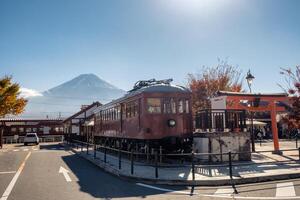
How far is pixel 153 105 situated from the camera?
660 inches

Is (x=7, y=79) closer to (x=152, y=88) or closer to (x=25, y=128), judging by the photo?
(x=152, y=88)

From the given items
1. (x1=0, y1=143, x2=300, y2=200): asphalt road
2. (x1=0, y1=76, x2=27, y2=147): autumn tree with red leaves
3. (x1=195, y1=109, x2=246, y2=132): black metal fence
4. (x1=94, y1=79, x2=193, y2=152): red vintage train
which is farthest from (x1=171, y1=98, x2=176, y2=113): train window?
(x1=0, y1=76, x2=27, y2=147): autumn tree with red leaves

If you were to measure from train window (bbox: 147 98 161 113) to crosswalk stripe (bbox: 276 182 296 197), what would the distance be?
7.69m

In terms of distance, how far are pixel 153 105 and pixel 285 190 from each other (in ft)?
28.2

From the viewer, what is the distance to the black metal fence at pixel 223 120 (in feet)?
55.3

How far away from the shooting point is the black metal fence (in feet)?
55.3

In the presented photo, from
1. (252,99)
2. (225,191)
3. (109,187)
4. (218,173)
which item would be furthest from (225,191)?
(252,99)

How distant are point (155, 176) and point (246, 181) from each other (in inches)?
117

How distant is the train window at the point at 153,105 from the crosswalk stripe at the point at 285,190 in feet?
25.2

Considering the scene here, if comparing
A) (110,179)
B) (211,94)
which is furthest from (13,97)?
(110,179)

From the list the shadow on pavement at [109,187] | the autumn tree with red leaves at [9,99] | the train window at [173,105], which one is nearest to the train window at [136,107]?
the train window at [173,105]

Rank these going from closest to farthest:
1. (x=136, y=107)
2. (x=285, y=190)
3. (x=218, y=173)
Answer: (x=285, y=190)
(x=218, y=173)
(x=136, y=107)

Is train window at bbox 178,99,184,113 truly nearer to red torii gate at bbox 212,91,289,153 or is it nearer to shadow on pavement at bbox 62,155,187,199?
red torii gate at bbox 212,91,289,153

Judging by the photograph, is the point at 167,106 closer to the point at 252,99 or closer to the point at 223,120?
the point at 223,120
